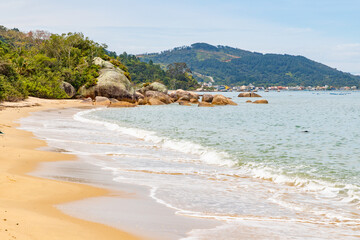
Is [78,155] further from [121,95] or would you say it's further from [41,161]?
[121,95]

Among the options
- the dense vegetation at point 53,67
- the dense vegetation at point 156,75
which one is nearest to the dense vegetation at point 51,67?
the dense vegetation at point 53,67

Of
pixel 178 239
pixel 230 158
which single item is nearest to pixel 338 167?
pixel 230 158

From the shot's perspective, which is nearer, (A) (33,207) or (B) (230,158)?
(A) (33,207)

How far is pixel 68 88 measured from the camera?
2158 inches

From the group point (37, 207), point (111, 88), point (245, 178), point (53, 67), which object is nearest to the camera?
point (37, 207)

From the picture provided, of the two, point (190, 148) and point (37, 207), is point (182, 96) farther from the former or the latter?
point (37, 207)

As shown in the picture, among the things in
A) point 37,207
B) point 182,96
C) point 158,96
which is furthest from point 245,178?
point 182,96

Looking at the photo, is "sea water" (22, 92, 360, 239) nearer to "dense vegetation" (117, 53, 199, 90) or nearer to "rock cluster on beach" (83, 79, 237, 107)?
"rock cluster on beach" (83, 79, 237, 107)

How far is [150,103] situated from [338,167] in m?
47.8

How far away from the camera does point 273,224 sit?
5.87 m

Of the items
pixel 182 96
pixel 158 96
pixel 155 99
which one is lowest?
pixel 155 99

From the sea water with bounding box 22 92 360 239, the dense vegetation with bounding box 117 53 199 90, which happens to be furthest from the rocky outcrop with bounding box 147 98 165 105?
the dense vegetation with bounding box 117 53 199 90

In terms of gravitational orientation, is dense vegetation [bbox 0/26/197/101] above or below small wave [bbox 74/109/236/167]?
above

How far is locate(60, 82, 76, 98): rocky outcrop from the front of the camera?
177 ft
